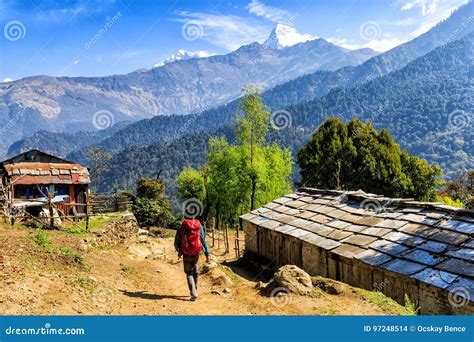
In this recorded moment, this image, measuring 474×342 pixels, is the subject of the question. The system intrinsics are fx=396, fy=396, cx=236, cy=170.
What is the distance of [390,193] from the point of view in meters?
42.8

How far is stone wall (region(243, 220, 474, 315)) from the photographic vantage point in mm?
12053

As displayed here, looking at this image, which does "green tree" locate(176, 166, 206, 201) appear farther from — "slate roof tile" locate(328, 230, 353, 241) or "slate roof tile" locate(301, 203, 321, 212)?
→ "slate roof tile" locate(328, 230, 353, 241)

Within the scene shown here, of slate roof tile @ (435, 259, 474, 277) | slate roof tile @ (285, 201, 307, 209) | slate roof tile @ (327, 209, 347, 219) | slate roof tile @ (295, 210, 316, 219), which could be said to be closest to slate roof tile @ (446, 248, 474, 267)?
slate roof tile @ (435, 259, 474, 277)

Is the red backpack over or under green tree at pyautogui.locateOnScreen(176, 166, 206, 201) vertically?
over

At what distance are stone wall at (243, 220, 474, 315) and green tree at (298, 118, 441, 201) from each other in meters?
19.8

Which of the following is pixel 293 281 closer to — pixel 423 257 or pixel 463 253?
pixel 423 257

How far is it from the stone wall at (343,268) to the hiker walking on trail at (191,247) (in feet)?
22.7

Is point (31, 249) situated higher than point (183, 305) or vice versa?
point (31, 249)

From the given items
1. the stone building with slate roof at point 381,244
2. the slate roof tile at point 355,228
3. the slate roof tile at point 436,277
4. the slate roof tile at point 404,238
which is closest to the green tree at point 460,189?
the stone building with slate roof at point 381,244

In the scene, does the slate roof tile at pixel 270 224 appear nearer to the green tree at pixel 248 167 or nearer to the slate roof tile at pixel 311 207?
the slate roof tile at pixel 311 207

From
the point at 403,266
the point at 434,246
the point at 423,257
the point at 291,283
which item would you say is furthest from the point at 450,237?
the point at 291,283
